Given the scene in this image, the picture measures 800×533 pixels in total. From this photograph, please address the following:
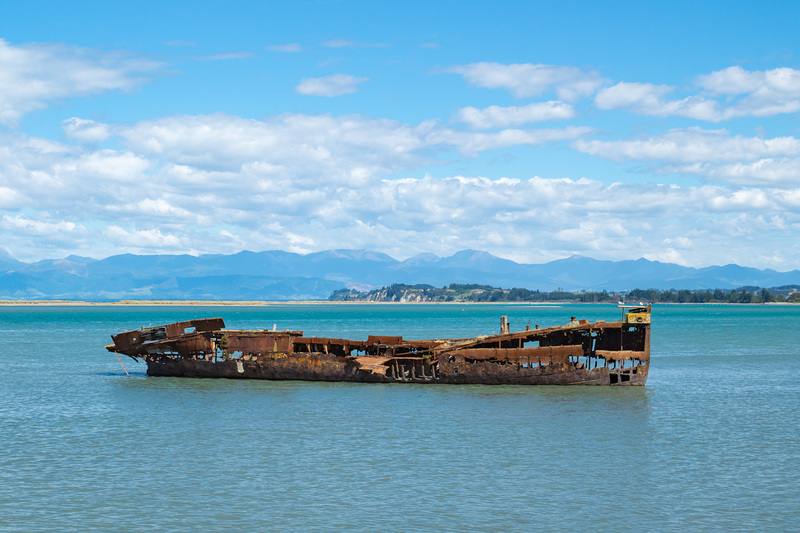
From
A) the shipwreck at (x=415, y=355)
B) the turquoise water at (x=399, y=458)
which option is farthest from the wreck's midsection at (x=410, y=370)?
the turquoise water at (x=399, y=458)

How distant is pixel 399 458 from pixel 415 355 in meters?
21.1

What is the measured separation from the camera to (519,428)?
100ft

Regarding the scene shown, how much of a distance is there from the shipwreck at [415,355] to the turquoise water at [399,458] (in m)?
1.82

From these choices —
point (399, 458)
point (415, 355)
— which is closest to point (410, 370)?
point (415, 355)

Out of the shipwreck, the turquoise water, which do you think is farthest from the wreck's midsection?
the turquoise water

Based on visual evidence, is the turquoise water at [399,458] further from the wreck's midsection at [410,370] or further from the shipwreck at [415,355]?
the shipwreck at [415,355]

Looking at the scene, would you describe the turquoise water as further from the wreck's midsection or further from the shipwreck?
the shipwreck

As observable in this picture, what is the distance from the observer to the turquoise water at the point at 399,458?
1941 cm

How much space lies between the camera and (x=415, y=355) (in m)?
46.6

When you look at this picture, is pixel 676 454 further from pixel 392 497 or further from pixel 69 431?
pixel 69 431

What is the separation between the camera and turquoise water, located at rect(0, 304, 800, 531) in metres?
19.4

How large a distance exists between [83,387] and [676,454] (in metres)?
34.3

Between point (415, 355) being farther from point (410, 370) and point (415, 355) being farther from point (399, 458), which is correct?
point (399, 458)

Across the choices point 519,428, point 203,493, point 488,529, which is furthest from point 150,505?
point 519,428
